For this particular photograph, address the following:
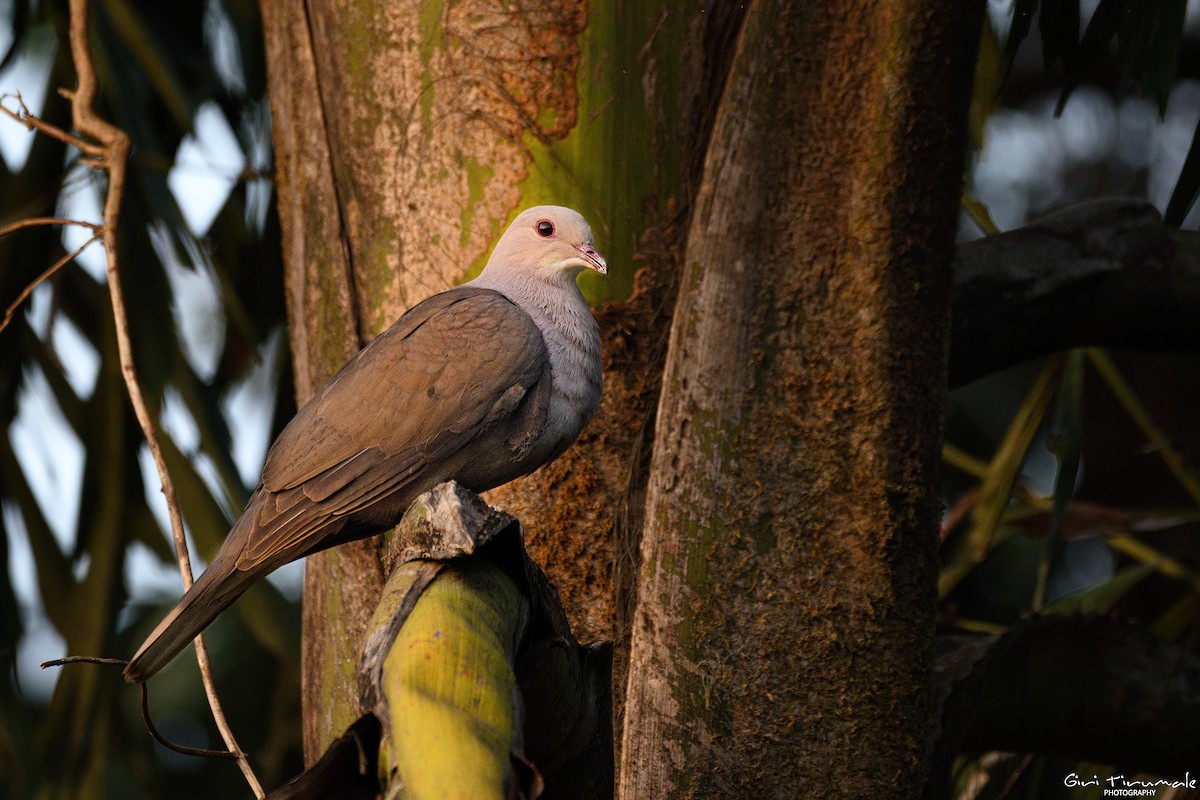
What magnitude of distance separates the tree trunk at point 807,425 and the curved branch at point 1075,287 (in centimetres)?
48

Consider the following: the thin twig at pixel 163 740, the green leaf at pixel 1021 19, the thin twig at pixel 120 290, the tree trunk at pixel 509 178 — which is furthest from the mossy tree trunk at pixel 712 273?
the thin twig at pixel 163 740

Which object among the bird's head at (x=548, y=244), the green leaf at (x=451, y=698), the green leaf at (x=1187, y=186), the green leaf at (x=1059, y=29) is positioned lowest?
the green leaf at (x=451, y=698)

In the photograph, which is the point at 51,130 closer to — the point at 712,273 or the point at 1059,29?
the point at 712,273

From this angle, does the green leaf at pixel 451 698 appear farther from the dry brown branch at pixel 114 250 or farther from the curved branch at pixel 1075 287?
the curved branch at pixel 1075 287

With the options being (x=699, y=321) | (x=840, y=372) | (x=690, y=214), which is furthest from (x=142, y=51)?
(x=840, y=372)

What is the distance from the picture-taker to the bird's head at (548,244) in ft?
7.49

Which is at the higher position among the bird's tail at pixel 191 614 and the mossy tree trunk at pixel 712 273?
the mossy tree trunk at pixel 712 273

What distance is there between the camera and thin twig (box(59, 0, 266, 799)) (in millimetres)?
1958

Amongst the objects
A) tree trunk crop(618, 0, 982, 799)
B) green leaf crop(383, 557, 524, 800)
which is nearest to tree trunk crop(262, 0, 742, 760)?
tree trunk crop(618, 0, 982, 799)

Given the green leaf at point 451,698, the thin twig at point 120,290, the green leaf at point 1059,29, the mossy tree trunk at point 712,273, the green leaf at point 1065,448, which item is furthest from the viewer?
the green leaf at point 1065,448

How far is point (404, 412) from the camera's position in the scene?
212 cm

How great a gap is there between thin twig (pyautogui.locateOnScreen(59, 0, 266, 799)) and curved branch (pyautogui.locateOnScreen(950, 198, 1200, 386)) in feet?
5.38

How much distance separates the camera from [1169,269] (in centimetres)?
279

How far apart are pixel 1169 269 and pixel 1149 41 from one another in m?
0.52
